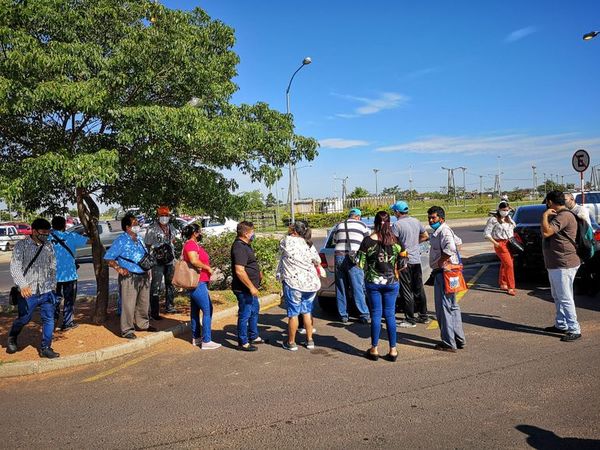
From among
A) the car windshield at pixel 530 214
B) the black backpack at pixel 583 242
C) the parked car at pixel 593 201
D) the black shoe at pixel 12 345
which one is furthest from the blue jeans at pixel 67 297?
the parked car at pixel 593 201

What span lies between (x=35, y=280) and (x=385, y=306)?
173 inches

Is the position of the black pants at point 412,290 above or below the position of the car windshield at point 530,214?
below

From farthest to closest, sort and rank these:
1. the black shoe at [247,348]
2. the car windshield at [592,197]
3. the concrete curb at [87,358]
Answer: the car windshield at [592,197], the black shoe at [247,348], the concrete curb at [87,358]

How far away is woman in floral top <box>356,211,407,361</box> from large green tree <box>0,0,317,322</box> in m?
2.20

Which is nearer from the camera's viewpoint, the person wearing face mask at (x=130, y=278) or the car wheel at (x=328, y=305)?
the person wearing face mask at (x=130, y=278)

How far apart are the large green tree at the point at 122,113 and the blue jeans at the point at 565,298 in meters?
3.87

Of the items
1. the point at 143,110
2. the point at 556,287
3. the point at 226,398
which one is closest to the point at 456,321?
the point at 556,287

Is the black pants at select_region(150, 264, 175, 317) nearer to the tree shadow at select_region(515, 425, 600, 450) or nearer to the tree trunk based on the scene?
the tree trunk

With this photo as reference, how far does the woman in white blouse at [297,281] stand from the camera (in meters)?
6.08

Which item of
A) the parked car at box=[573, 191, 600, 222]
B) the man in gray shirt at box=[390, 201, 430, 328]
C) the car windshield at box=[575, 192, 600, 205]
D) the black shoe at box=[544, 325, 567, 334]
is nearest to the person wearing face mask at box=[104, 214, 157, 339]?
the man in gray shirt at box=[390, 201, 430, 328]

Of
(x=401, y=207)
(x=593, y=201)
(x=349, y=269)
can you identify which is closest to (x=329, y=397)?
(x=349, y=269)

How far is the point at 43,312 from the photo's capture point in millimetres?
6004

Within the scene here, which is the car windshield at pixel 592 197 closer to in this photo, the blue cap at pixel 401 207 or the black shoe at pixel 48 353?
the blue cap at pixel 401 207

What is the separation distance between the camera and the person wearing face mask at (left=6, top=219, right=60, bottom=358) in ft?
19.2
